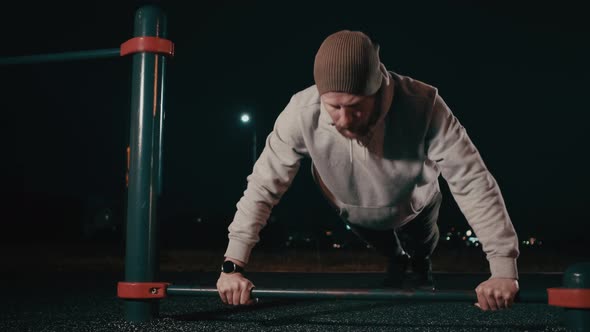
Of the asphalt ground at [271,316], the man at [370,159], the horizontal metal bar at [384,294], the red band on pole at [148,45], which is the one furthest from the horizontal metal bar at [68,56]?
the horizontal metal bar at [384,294]

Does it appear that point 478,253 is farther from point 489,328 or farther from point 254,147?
point 489,328

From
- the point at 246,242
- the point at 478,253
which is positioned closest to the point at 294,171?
the point at 246,242

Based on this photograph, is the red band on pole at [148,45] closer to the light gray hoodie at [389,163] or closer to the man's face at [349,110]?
the light gray hoodie at [389,163]

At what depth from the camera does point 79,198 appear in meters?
30.8

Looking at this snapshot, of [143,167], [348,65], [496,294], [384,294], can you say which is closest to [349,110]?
[348,65]

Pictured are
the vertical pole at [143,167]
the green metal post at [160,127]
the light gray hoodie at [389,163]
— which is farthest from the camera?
the green metal post at [160,127]

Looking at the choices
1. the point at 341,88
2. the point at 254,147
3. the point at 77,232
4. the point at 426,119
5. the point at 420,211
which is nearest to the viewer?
the point at 341,88

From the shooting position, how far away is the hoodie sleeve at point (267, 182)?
74.2 inches

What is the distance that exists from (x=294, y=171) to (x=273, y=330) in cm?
59

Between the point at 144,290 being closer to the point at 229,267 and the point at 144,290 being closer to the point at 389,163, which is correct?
the point at 229,267

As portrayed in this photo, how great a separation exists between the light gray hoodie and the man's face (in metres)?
0.09

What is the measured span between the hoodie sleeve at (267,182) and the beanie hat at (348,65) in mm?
322

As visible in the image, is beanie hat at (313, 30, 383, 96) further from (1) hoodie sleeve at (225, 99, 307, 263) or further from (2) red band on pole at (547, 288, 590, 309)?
(2) red band on pole at (547, 288, 590, 309)

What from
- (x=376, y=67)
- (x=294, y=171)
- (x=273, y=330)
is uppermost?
(x=376, y=67)
